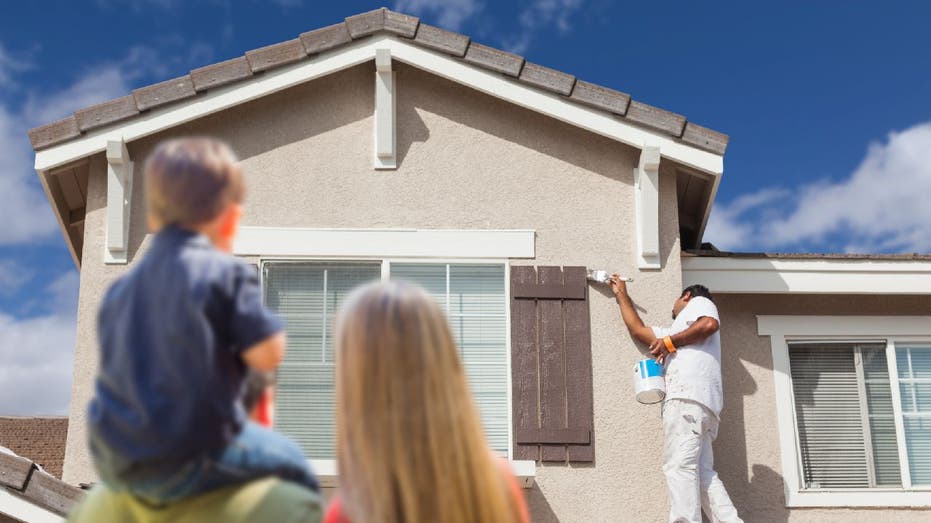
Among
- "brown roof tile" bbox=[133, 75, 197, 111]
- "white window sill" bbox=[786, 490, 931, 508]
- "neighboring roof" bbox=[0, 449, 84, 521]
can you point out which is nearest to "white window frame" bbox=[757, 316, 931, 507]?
"white window sill" bbox=[786, 490, 931, 508]

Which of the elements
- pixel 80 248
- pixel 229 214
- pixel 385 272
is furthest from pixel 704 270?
pixel 229 214

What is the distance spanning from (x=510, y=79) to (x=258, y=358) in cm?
625

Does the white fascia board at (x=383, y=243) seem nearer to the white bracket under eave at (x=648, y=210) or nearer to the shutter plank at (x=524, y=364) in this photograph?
the shutter plank at (x=524, y=364)

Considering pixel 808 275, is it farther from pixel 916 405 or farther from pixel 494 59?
pixel 494 59

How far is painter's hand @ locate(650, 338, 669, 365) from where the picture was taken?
7508mm

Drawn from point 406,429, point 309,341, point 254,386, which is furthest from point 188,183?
point 309,341

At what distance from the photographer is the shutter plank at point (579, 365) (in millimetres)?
7512

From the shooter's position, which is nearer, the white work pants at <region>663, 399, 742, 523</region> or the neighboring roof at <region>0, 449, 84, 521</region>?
the neighboring roof at <region>0, 449, 84, 521</region>

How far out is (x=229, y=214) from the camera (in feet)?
7.17

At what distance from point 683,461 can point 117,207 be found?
4.50m

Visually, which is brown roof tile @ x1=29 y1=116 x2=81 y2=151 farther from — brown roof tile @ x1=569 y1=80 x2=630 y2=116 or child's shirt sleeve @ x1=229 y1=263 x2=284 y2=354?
child's shirt sleeve @ x1=229 y1=263 x2=284 y2=354

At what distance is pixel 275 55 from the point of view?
794 cm

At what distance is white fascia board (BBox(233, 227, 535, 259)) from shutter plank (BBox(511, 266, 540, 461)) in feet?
0.75

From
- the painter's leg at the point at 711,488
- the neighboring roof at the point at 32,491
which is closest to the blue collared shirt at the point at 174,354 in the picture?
the neighboring roof at the point at 32,491
